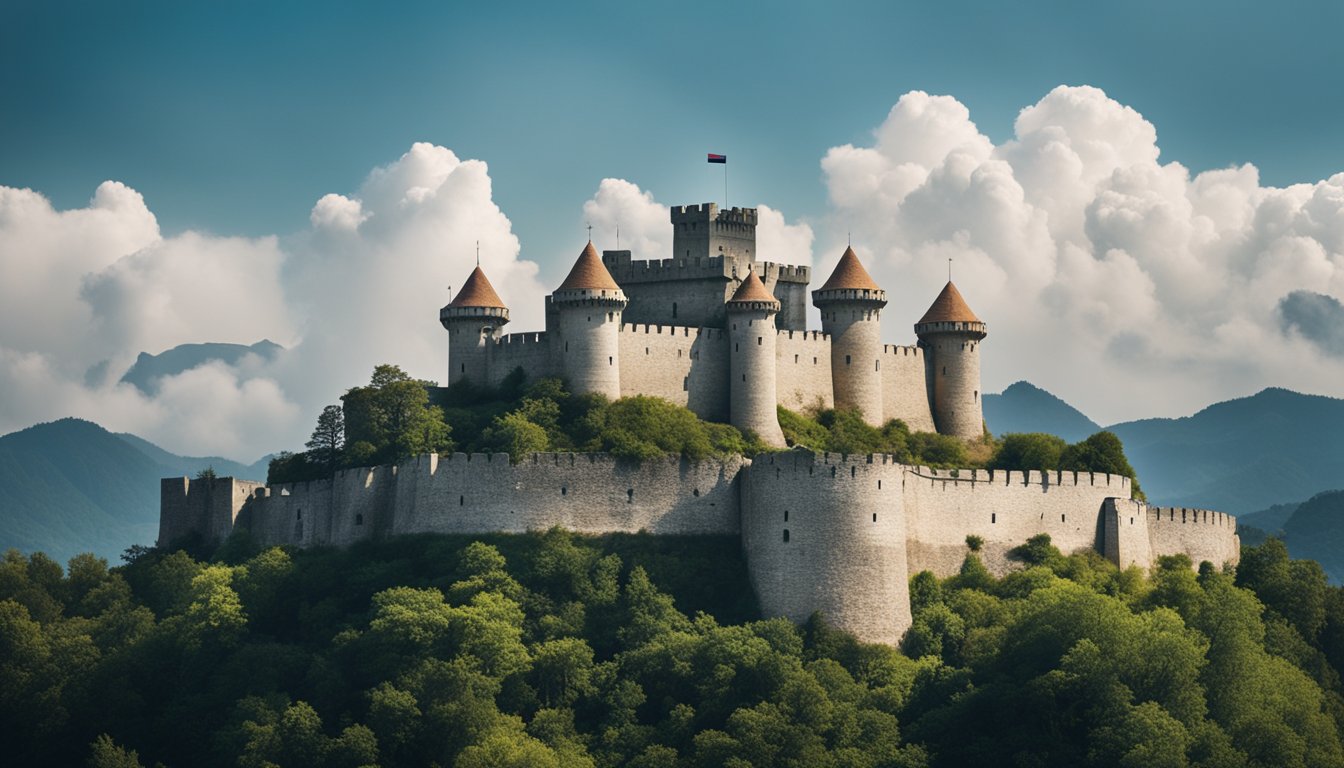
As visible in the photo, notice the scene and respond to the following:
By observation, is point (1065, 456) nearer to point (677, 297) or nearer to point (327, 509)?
point (677, 297)

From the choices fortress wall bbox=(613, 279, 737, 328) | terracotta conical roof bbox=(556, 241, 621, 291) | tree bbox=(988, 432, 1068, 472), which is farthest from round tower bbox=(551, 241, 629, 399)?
tree bbox=(988, 432, 1068, 472)

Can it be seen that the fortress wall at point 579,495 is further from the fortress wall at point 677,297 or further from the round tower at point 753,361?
the fortress wall at point 677,297

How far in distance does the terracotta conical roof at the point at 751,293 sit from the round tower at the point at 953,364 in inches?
379

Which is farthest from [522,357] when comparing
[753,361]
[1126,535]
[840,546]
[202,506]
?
[1126,535]

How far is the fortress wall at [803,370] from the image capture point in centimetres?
8975

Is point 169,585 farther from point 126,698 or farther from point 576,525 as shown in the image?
point 576,525

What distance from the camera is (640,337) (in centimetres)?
8750

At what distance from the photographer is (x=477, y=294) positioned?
8975 cm

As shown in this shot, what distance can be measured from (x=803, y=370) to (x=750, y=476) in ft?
42.3

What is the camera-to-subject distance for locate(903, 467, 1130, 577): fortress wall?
263ft

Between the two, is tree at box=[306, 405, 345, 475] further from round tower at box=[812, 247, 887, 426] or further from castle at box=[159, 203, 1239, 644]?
round tower at box=[812, 247, 887, 426]

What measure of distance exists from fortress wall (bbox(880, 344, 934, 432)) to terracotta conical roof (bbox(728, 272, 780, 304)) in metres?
7.57

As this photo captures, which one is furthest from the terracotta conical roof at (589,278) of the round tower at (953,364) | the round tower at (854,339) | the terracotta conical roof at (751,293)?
the round tower at (953,364)

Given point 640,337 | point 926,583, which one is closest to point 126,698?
point 640,337
